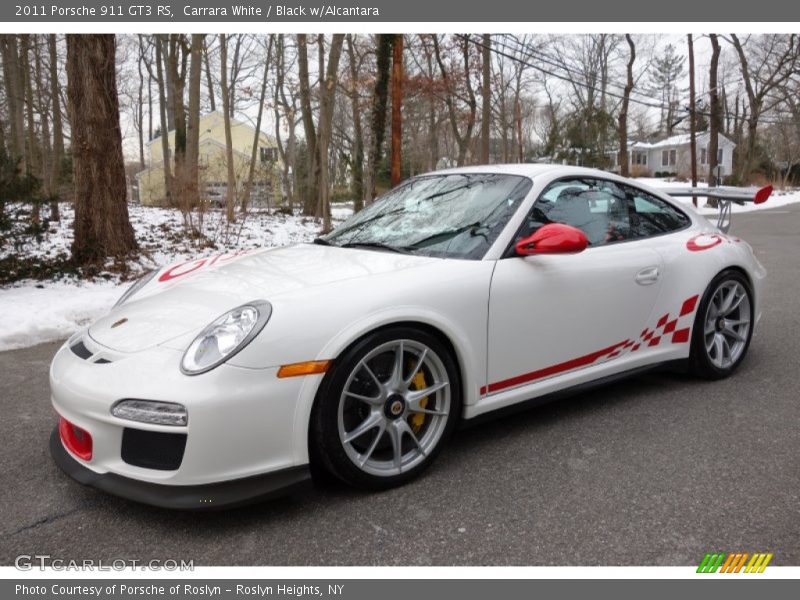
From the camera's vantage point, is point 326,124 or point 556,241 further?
point 326,124

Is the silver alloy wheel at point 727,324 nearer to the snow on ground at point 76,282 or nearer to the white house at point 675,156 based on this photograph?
the snow on ground at point 76,282

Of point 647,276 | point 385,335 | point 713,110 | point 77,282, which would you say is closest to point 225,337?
point 385,335

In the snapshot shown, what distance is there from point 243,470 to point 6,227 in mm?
6534

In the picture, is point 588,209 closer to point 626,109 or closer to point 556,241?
point 556,241

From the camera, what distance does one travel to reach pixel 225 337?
8.14 feet

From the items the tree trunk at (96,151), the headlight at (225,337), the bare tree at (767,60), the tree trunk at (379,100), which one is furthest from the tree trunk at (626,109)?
the headlight at (225,337)

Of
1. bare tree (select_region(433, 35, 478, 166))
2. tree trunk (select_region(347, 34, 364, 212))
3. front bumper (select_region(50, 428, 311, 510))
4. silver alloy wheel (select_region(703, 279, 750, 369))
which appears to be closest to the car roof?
silver alloy wheel (select_region(703, 279, 750, 369))

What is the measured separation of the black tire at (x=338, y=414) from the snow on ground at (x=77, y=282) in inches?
157

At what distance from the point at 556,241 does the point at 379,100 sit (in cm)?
1100

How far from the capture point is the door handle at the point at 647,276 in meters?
3.63

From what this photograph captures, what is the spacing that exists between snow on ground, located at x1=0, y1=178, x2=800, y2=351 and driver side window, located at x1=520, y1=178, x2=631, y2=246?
2.34 meters

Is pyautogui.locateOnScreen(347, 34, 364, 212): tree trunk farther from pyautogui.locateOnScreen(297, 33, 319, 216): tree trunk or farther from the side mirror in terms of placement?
the side mirror

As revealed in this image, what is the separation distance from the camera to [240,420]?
2.36 m

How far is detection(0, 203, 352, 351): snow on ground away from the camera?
233 inches
